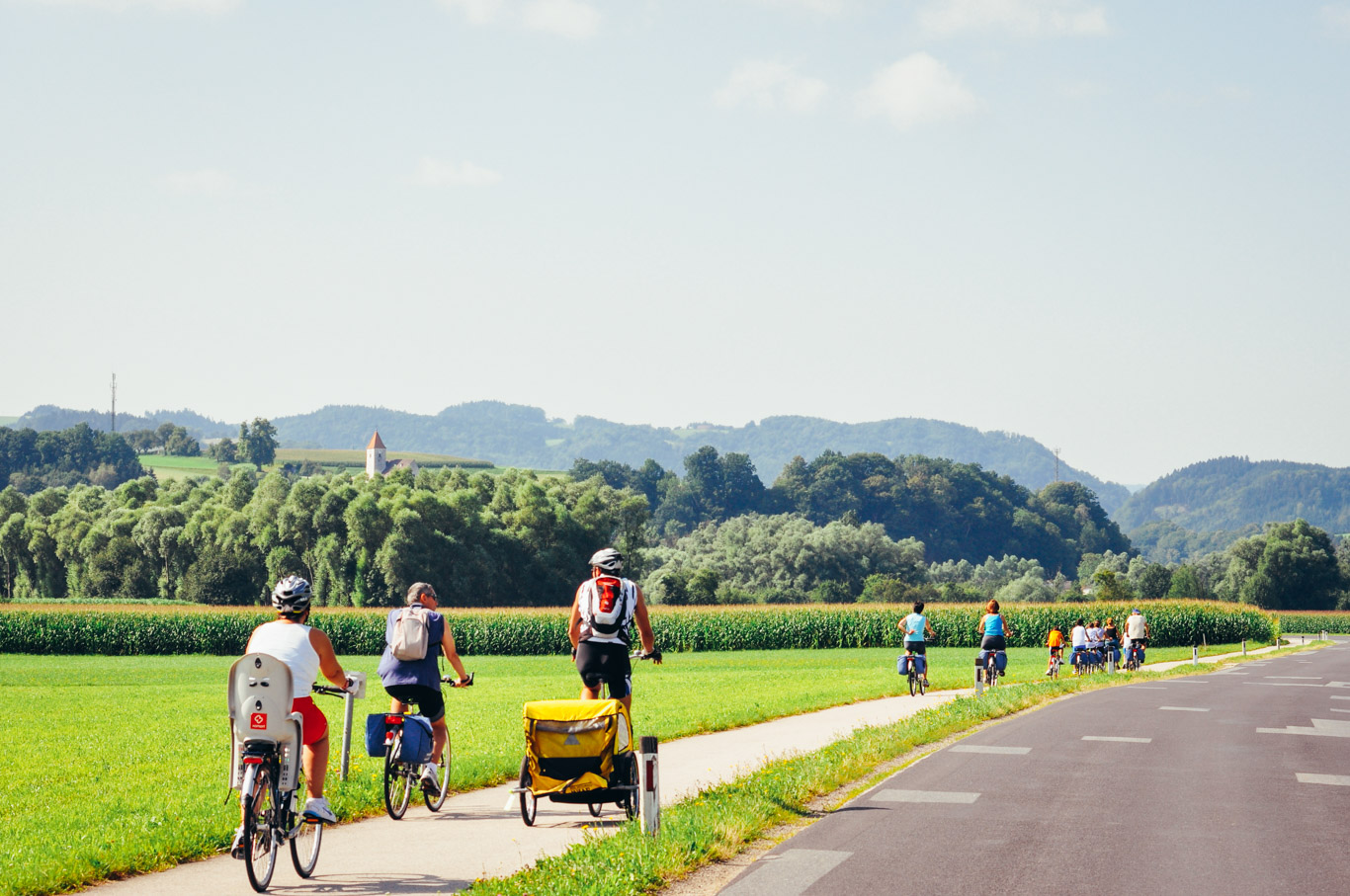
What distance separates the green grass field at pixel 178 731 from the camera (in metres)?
8.93

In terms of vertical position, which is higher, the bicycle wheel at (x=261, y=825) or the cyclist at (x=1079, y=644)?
the bicycle wheel at (x=261, y=825)

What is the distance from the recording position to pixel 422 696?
10.1m

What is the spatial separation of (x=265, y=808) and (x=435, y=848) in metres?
1.78

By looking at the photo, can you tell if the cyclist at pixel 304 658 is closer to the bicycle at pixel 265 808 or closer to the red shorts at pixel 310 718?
the red shorts at pixel 310 718

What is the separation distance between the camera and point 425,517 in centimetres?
8600

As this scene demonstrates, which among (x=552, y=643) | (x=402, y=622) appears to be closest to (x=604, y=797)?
(x=402, y=622)

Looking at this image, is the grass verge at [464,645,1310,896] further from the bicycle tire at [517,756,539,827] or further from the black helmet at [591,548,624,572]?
the black helmet at [591,548,624,572]

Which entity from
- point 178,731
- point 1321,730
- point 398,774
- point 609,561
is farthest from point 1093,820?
point 178,731

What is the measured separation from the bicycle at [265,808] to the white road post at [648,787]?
219cm

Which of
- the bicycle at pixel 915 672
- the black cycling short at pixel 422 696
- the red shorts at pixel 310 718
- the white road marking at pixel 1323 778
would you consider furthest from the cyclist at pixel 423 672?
the bicycle at pixel 915 672

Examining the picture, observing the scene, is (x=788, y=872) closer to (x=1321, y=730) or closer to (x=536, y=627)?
(x=1321, y=730)

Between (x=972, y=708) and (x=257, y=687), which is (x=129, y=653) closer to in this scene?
(x=972, y=708)

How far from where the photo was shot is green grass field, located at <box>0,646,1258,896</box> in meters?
8.93

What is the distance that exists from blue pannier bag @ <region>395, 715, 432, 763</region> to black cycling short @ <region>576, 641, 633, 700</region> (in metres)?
1.27
